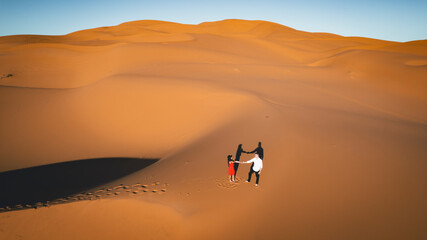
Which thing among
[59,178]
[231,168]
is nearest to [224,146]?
[231,168]

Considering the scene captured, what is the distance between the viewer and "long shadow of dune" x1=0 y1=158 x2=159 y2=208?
5.55m

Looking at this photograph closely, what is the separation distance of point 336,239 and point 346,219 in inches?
20.7

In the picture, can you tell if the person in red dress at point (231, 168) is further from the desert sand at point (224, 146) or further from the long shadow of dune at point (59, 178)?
the long shadow of dune at point (59, 178)

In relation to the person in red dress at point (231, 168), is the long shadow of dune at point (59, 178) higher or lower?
lower

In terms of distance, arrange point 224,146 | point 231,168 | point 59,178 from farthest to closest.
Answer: point 224,146, point 59,178, point 231,168

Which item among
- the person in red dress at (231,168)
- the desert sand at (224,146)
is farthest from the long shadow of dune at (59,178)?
the person in red dress at (231,168)

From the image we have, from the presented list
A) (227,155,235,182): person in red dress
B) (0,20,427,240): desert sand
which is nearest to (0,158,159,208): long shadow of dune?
(0,20,427,240): desert sand

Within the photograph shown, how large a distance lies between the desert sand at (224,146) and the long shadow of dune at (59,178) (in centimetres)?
12

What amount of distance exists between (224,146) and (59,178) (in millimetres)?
4546

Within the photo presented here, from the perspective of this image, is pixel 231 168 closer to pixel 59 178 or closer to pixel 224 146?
pixel 224 146

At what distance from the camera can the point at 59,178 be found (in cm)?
663

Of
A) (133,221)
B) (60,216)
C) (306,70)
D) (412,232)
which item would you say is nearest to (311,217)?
(412,232)

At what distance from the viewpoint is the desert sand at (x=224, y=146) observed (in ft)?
14.5

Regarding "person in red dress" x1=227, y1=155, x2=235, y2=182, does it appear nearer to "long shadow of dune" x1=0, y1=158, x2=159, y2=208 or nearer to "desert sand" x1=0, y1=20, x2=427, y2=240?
"desert sand" x1=0, y1=20, x2=427, y2=240
